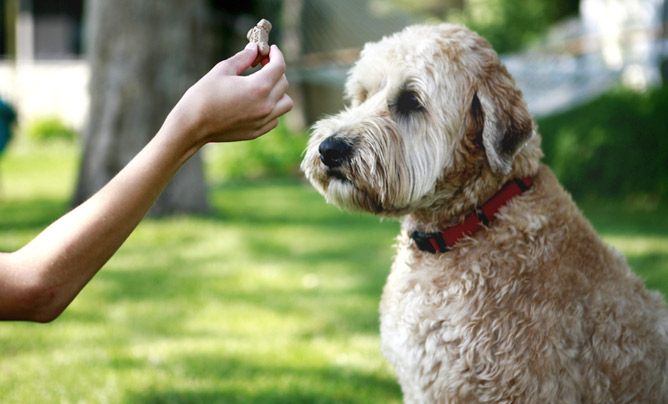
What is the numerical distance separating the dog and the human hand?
2.15 feet

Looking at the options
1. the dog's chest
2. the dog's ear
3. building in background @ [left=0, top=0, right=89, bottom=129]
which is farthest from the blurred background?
building in background @ [left=0, top=0, right=89, bottom=129]

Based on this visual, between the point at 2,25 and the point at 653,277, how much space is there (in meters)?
22.7

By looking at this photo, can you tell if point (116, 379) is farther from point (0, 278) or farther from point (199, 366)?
point (0, 278)

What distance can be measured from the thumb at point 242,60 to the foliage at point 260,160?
11867mm

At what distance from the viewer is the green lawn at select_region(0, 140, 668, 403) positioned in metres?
4.04

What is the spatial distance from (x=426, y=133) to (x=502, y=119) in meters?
0.29

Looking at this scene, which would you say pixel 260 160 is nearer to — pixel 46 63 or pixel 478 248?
pixel 46 63

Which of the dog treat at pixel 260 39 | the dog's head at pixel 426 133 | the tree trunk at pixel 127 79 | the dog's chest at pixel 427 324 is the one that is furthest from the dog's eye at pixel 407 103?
the tree trunk at pixel 127 79

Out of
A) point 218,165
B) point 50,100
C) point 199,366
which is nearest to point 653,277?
point 199,366

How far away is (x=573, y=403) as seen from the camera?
2482 mm

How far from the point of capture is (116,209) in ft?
6.30

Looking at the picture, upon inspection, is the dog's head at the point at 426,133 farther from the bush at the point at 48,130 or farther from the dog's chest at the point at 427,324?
the bush at the point at 48,130

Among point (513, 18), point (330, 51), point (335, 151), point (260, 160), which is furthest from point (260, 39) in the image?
point (513, 18)

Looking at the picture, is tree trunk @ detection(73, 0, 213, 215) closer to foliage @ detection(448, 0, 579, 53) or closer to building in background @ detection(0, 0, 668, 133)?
building in background @ detection(0, 0, 668, 133)
